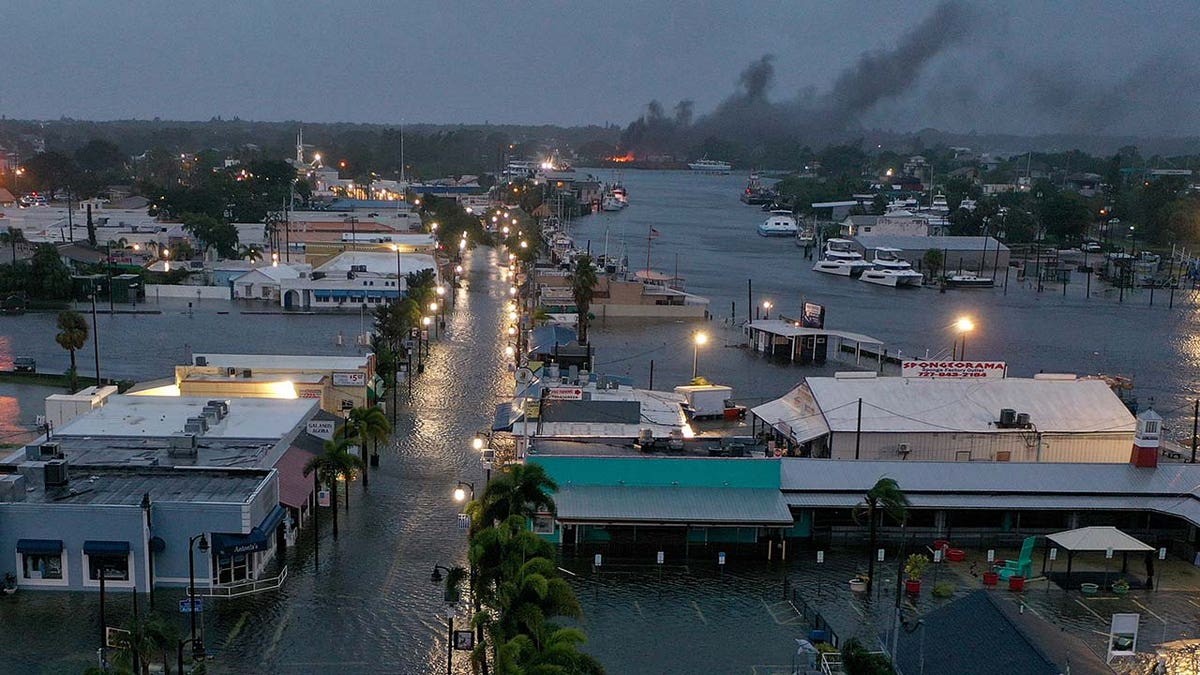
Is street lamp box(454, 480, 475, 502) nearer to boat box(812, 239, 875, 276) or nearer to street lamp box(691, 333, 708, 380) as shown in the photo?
street lamp box(691, 333, 708, 380)

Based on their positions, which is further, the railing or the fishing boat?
the fishing boat

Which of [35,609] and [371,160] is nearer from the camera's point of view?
[35,609]

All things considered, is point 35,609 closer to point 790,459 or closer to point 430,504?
point 430,504

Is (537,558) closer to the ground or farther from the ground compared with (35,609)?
farther from the ground

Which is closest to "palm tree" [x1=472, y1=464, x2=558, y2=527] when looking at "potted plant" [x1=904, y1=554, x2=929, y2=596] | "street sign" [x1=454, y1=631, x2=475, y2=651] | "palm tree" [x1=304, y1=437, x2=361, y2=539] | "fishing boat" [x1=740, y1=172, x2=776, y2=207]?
"street sign" [x1=454, y1=631, x2=475, y2=651]

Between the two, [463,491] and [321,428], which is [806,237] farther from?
[463,491]

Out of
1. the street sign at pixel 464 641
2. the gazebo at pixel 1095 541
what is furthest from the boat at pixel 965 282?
the street sign at pixel 464 641

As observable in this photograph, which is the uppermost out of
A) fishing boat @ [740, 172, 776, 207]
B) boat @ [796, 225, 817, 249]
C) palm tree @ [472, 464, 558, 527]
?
fishing boat @ [740, 172, 776, 207]

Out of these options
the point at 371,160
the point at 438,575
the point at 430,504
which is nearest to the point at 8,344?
the point at 430,504
